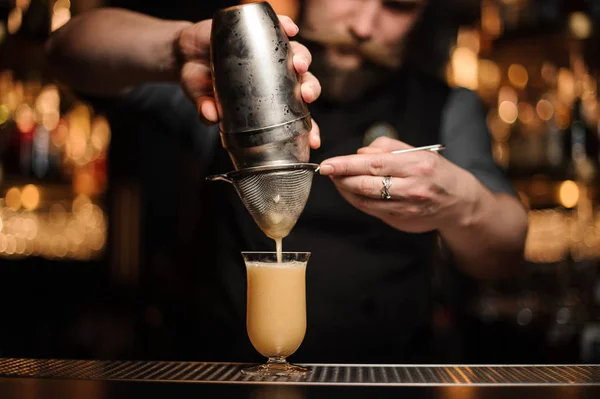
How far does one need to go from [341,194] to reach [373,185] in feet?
1.49

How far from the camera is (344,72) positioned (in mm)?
2467

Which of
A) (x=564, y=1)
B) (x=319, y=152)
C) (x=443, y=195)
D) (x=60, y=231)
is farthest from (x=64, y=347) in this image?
(x=564, y=1)

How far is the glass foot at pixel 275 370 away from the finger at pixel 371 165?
0.38m

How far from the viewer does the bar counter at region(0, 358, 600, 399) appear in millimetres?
1233

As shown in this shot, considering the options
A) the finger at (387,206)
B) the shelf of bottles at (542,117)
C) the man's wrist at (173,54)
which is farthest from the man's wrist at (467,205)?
the shelf of bottles at (542,117)

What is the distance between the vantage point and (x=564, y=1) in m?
3.60

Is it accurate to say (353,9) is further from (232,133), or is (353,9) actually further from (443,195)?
(232,133)

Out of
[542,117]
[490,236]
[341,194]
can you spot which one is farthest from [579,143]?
[341,194]

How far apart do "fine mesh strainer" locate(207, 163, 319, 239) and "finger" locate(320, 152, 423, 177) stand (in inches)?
3.8

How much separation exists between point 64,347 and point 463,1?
2572 mm

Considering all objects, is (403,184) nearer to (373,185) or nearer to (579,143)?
(373,185)

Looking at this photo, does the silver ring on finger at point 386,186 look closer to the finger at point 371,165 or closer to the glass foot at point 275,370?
the finger at point 371,165

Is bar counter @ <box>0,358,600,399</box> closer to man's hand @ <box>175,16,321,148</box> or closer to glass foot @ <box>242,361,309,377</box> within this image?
glass foot @ <box>242,361,309,377</box>

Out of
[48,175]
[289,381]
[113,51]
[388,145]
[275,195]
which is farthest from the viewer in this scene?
[48,175]
